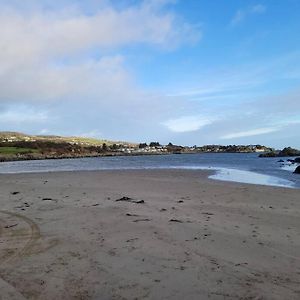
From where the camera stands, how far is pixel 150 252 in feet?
25.4

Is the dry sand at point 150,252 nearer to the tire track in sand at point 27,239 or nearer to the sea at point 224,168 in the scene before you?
the tire track in sand at point 27,239

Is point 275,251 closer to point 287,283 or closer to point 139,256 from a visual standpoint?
point 287,283

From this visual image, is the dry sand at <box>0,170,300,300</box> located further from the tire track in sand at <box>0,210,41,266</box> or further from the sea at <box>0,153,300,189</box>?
the sea at <box>0,153,300,189</box>

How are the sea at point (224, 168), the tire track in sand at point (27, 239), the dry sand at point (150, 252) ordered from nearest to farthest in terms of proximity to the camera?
1. the dry sand at point (150, 252)
2. the tire track in sand at point (27, 239)
3. the sea at point (224, 168)

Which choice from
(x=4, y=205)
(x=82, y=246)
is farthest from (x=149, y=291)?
(x=4, y=205)

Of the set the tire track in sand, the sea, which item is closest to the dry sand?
the tire track in sand

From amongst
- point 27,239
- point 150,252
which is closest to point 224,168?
point 27,239

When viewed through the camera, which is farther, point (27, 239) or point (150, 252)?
point (27, 239)

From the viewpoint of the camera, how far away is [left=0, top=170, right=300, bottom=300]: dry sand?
593 centimetres

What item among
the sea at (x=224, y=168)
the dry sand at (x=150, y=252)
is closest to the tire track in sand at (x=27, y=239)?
the dry sand at (x=150, y=252)

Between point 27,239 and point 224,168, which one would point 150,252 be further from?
point 224,168

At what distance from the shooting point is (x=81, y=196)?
17.3m

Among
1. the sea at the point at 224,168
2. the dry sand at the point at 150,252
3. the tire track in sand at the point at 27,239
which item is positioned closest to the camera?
the dry sand at the point at 150,252

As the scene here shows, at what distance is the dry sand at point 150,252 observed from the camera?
19.5 feet
